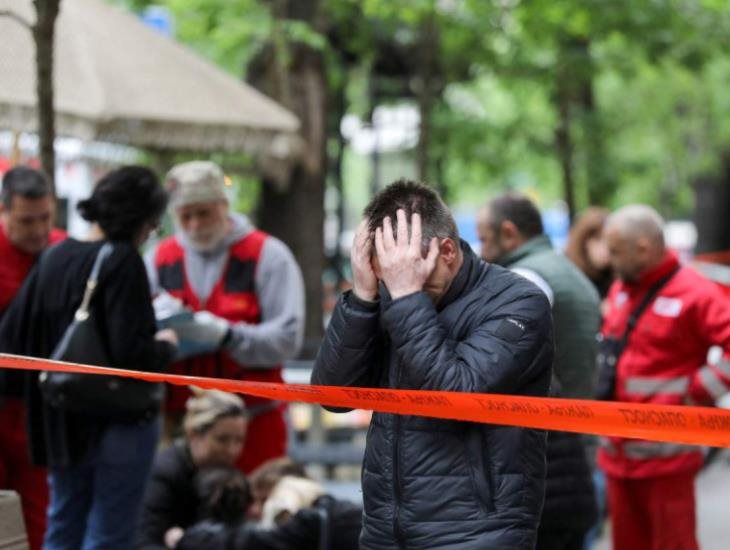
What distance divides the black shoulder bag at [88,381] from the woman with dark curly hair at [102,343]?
2cm

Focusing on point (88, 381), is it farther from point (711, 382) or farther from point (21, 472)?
point (711, 382)

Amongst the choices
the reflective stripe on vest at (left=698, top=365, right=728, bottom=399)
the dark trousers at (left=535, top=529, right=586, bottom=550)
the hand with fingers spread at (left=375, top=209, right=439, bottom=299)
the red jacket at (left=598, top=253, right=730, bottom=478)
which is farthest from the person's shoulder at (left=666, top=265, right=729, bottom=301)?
the hand with fingers spread at (left=375, top=209, right=439, bottom=299)

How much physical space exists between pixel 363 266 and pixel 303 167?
9914 millimetres

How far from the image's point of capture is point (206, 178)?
696 centimetres

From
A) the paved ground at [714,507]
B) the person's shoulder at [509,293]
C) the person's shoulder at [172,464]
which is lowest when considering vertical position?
the paved ground at [714,507]

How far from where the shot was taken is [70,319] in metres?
6.02

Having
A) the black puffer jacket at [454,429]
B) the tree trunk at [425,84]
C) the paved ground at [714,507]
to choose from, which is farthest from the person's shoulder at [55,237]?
the tree trunk at [425,84]

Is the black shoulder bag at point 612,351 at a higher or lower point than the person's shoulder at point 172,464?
higher

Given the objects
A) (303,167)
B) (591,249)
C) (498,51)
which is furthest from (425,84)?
(591,249)

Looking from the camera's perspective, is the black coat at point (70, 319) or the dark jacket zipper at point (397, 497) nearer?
the dark jacket zipper at point (397, 497)

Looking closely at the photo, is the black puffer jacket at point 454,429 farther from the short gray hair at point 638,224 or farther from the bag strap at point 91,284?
the short gray hair at point 638,224

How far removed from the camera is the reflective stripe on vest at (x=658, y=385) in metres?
7.19

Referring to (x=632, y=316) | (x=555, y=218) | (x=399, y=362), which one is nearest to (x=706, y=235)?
(x=555, y=218)

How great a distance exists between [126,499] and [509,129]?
12793 millimetres
